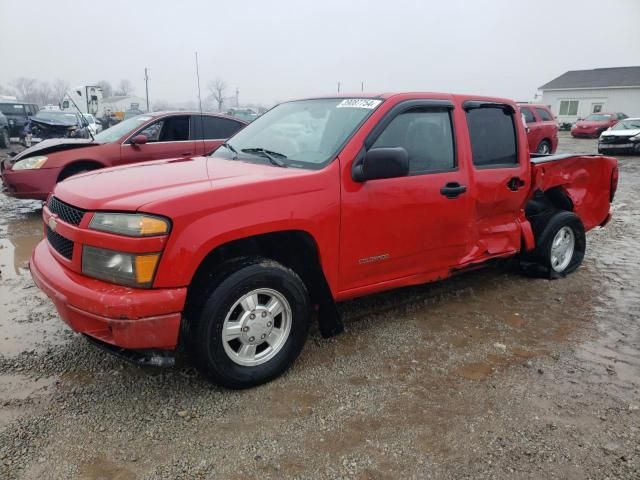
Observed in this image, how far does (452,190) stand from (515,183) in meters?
0.91

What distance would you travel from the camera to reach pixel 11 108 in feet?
66.4

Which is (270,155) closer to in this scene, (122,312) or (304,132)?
(304,132)

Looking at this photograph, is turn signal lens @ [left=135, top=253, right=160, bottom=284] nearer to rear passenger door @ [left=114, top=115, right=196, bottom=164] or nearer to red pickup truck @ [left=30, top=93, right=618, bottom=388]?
red pickup truck @ [left=30, top=93, right=618, bottom=388]

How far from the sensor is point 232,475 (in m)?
2.33

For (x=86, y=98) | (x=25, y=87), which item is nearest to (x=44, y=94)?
(x=25, y=87)

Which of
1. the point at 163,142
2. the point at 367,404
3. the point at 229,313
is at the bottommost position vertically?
the point at 367,404

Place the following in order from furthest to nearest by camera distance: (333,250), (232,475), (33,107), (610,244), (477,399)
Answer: (33,107) → (610,244) → (333,250) → (477,399) → (232,475)

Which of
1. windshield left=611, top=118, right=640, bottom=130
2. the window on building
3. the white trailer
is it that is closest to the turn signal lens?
windshield left=611, top=118, right=640, bottom=130

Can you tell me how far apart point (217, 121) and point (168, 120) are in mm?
813

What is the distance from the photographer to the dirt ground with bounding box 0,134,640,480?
2.42m

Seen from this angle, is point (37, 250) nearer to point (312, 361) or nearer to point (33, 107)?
point (312, 361)

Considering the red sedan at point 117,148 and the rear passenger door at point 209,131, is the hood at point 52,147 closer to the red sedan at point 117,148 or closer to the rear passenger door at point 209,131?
the red sedan at point 117,148

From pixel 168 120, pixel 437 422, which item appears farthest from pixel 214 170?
pixel 168 120

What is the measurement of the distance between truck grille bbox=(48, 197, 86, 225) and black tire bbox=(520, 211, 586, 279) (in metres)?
4.22
